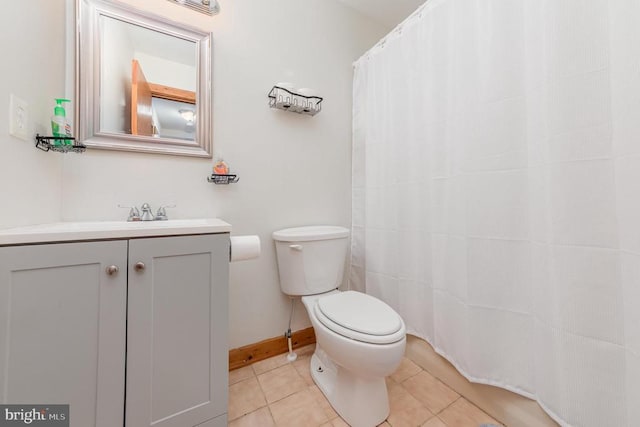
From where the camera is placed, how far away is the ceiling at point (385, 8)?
1655 millimetres

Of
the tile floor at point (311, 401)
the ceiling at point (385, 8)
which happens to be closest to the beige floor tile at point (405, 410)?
the tile floor at point (311, 401)

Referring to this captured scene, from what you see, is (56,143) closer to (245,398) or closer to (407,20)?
(245,398)

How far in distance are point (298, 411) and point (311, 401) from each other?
79mm

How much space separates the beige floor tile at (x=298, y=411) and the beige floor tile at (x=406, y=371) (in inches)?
17.7

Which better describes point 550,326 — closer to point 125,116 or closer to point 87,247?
point 87,247

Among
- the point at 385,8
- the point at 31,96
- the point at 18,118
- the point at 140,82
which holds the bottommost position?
the point at 18,118

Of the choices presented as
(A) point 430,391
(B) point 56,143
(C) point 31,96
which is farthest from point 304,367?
(C) point 31,96

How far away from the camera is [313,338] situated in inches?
63.1

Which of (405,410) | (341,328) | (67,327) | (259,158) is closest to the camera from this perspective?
(67,327)

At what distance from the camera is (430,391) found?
1.18m

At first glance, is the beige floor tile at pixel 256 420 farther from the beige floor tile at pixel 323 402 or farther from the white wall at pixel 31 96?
the white wall at pixel 31 96

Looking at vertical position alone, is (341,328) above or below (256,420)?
above

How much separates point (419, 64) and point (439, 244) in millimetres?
934

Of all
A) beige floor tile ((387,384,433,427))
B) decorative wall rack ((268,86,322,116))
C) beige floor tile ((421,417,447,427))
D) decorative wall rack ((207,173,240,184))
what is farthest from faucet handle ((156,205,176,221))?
beige floor tile ((421,417,447,427))
